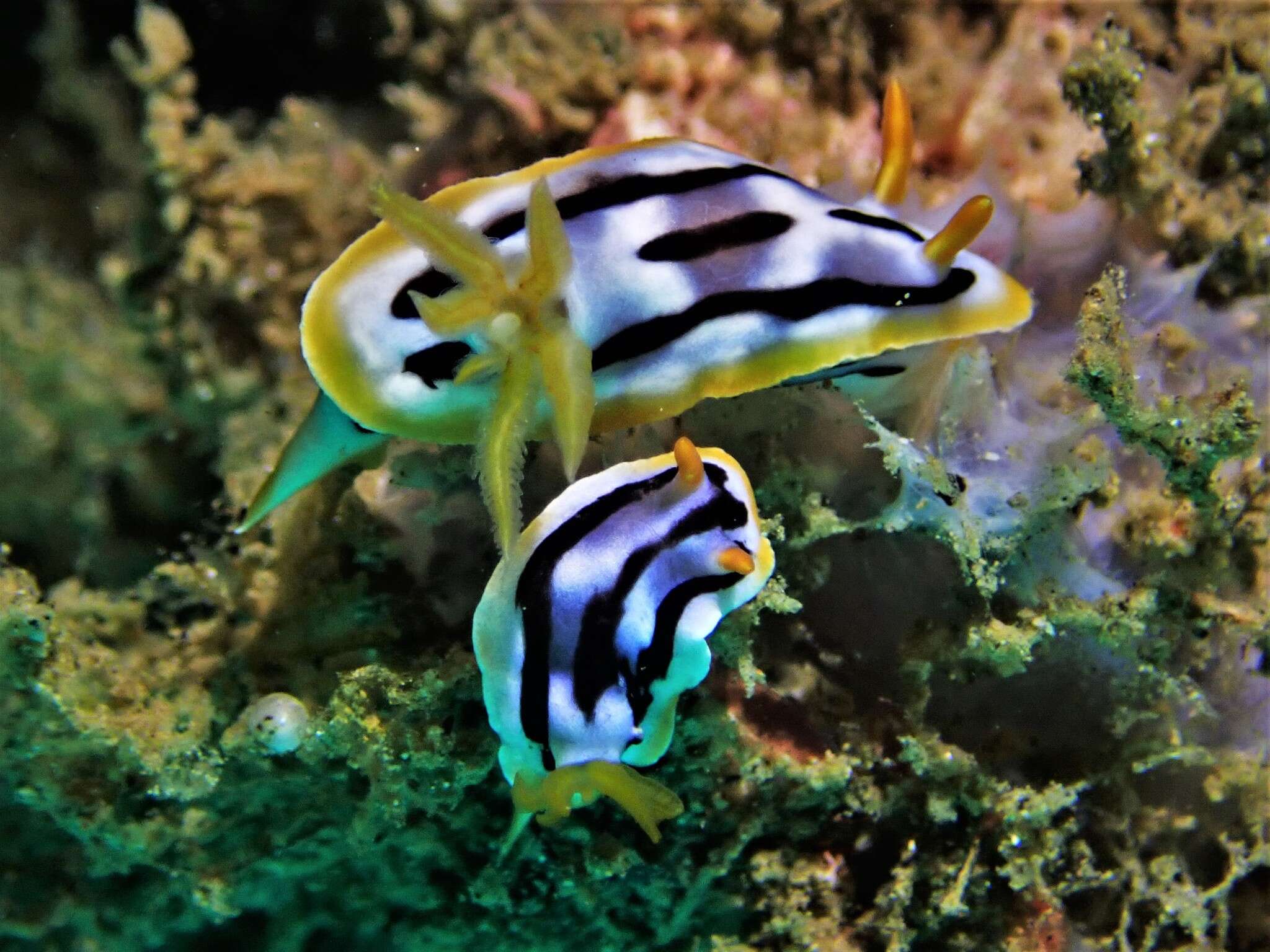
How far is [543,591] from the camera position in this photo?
6.33ft

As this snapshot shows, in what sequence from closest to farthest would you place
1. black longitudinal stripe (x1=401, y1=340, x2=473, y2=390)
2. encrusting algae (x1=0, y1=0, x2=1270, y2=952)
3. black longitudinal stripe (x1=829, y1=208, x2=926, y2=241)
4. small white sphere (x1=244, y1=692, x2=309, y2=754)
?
black longitudinal stripe (x1=401, y1=340, x2=473, y2=390), black longitudinal stripe (x1=829, y1=208, x2=926, y2=241), encrusting algae (x1=0, y1=0, x2=1270, y2=952), small white sphere (x1=244, y1=692, x2=309, y2=754)

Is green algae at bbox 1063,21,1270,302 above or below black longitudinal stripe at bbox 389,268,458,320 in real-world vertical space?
above

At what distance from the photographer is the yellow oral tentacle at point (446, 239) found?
69.6 inches

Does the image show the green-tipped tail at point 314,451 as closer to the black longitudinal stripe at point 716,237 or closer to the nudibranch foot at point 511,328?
the nudibranch foot at point 511,328

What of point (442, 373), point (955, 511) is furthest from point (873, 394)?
point (442, 373)

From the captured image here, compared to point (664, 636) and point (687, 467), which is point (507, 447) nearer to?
point (687, 467)

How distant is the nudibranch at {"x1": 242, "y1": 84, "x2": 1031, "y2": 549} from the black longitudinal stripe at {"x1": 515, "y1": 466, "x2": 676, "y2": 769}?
0.41ft

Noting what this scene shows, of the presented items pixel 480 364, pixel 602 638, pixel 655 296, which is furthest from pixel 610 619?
pixel 655 296

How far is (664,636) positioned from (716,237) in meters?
0.88

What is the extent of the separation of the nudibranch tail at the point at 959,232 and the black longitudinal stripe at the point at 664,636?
34.6 inches

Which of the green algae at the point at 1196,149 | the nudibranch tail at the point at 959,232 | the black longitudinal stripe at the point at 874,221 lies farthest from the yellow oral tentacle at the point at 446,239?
the green algae at the point at 1196,149

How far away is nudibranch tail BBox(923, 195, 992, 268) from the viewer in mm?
2027

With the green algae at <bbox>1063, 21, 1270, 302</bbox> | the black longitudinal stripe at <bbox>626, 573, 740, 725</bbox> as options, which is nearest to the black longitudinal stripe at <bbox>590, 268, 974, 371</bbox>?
the black longitudinal stripe at <bbox>626, 573, 740, 725</bbox>

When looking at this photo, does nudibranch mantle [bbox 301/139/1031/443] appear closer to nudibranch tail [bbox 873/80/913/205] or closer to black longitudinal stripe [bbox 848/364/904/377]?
black longitudinal stripe [bbox 848/364/904/377]
